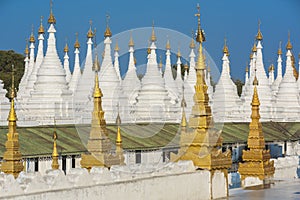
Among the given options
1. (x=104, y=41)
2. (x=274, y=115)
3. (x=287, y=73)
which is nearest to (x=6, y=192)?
(x=104, y=41)

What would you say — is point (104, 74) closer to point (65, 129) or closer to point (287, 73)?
point (65, 129)

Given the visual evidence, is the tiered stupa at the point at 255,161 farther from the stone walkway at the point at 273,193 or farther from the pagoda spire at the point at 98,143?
the pagoda spire at the point at 98,143

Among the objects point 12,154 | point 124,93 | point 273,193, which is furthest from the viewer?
point 124,93

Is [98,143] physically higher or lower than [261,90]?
lower

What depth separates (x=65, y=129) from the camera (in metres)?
29.5

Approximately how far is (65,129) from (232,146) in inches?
382

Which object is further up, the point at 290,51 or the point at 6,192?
the point at 290,51

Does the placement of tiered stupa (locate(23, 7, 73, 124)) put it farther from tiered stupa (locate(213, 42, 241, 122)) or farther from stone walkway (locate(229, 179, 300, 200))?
stone walkway (locate(229, 179, 300, 200))

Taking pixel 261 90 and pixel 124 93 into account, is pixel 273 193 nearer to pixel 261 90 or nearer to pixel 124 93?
pixel 124 93

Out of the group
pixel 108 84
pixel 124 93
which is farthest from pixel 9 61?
pixel 108 84

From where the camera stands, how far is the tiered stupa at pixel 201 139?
18.9 m

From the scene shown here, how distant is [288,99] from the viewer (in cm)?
4997

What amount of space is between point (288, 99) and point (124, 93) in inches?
507

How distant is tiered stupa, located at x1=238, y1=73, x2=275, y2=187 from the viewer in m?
24.6
